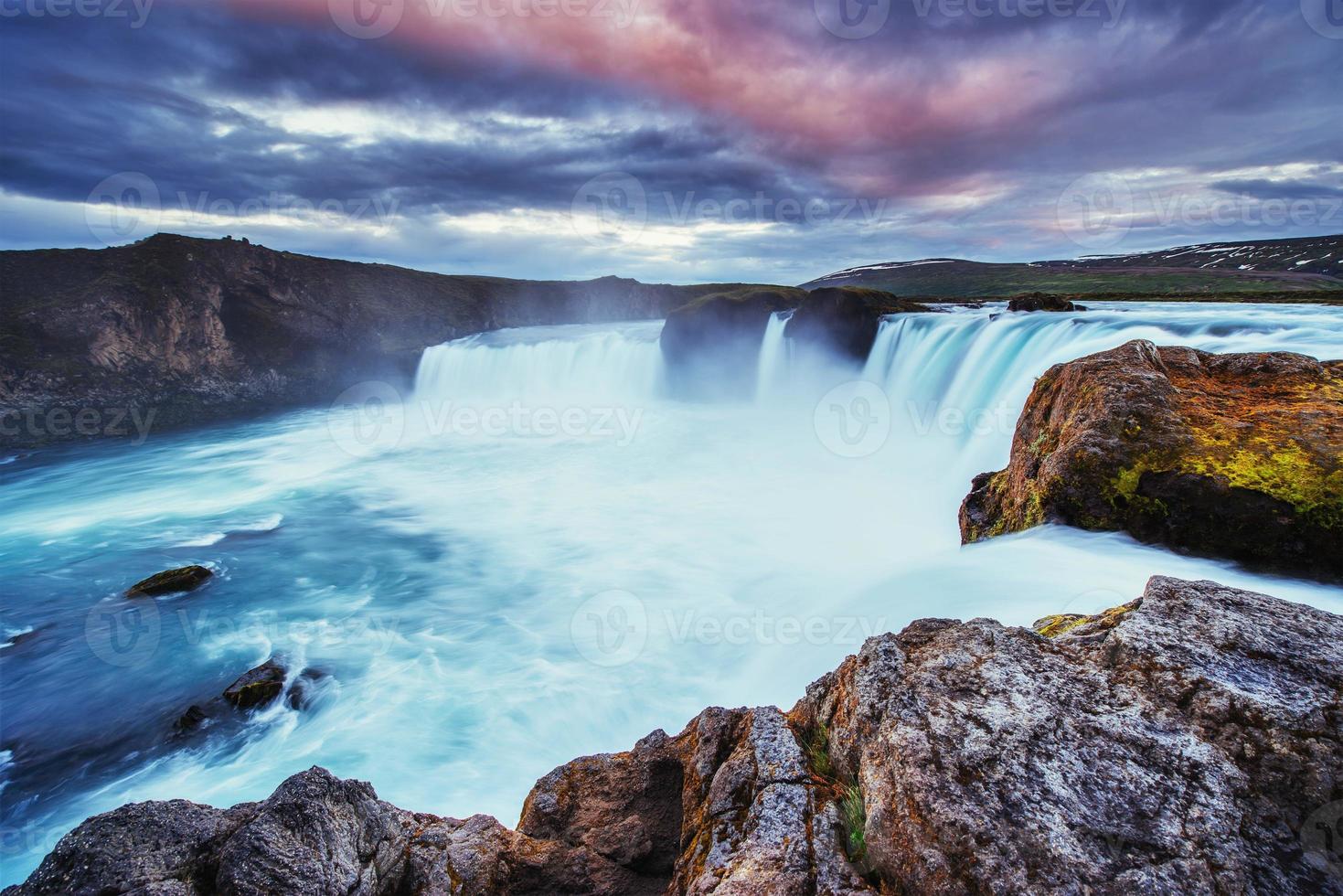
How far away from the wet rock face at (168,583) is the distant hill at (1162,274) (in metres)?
42.0

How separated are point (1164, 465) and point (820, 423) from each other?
21235 millimetres

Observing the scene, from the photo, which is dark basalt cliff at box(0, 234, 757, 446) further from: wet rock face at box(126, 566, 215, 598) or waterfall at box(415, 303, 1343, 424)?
wet rock face at box(126, 566, 215, 598)

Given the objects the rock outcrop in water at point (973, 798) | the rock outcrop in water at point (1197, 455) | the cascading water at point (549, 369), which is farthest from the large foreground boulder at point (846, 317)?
the rock outcrop in water at point (973, 798)

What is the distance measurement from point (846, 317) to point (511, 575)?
20797 millimetres

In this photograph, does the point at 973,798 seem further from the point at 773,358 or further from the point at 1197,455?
the point at 773,358

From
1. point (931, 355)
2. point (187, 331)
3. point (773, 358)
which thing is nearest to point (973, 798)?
point (931, 355)

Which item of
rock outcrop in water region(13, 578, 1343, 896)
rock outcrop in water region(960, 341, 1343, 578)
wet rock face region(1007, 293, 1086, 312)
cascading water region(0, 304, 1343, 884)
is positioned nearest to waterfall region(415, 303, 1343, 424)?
cascading water region(0, 304, 1343, 884)

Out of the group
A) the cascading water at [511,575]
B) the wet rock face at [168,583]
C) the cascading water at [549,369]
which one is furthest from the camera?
the cascading water at [549,369]

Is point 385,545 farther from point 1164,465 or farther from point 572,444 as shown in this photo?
point 1164,465

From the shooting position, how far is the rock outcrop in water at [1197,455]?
17.6 feet

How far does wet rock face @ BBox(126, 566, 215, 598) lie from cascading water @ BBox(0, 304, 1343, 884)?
1.30 feet

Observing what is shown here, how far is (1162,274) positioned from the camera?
53750mm

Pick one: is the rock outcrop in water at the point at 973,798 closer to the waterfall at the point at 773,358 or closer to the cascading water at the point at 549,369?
the waterfall at the point at 773,358

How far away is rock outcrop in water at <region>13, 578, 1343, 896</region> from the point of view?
91.7 inches
